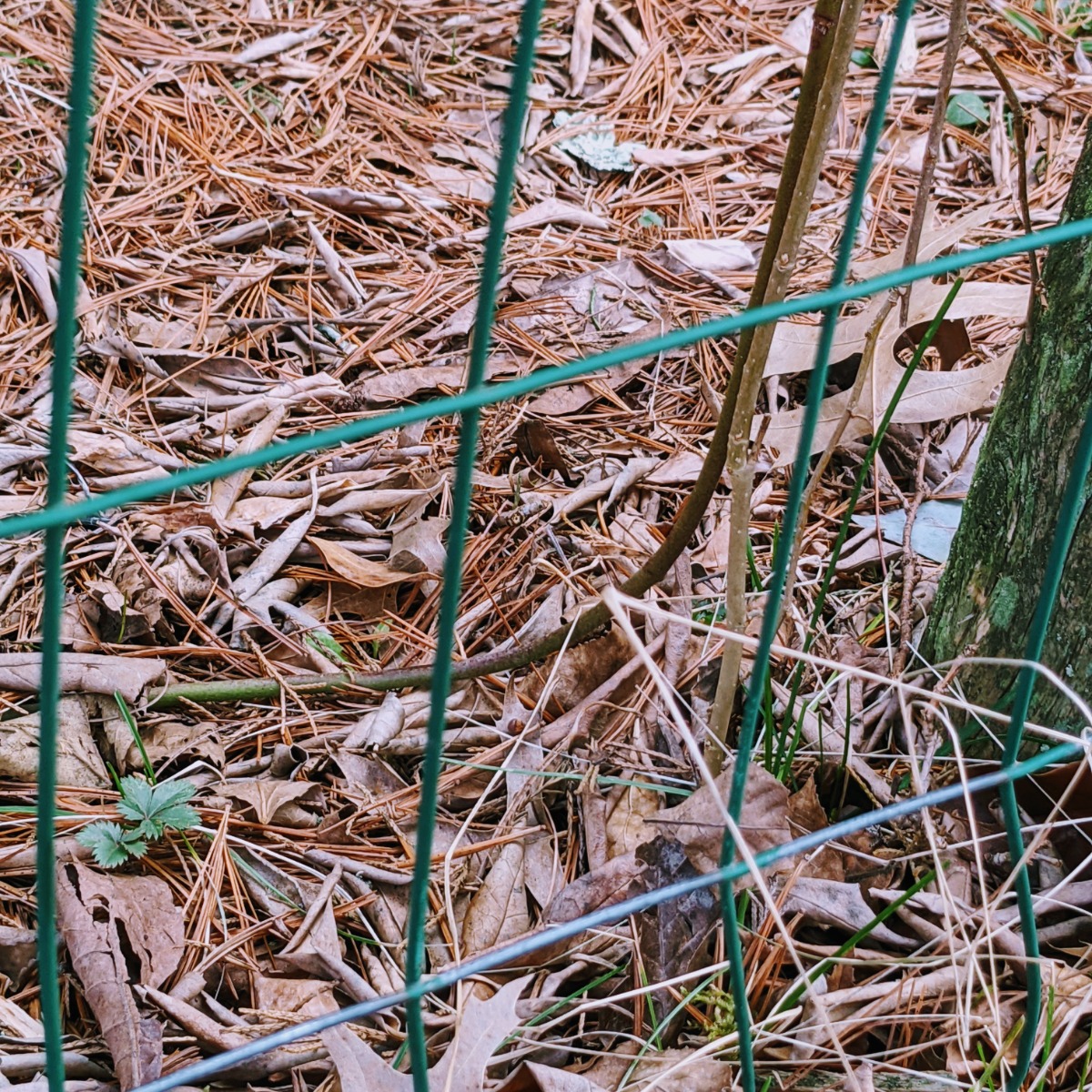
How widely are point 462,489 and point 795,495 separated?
0.26 metres

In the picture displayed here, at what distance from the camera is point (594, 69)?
2949 millimetres

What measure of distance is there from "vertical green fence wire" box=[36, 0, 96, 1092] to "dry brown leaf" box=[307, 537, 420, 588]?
959 millimetres

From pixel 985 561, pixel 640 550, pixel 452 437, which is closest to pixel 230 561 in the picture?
pixel 452 437

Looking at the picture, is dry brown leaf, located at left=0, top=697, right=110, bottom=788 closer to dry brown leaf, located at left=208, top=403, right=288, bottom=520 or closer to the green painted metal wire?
dry brown leaf, located at left=208, top=403, right=288, bottom=520

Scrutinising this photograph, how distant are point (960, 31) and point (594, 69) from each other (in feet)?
6.28

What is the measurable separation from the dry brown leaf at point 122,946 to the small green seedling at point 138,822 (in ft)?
0.09

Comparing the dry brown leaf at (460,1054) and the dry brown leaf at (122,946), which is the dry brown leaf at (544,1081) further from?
the dry brown leaf at (122,946)

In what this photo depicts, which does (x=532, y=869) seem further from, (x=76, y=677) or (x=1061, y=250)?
(x=1061, y=250)

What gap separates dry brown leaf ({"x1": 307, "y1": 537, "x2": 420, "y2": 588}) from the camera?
1.69 meters

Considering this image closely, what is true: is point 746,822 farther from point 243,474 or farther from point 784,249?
point 243,474

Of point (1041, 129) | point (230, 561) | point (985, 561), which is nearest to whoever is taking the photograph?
point (985, 561)

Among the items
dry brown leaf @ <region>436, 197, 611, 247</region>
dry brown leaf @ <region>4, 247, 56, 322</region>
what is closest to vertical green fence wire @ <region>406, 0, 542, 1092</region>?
dry brown leaf @ <region>4, 247, 56, 322</region>

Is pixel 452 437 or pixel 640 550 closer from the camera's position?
pixel 640 550

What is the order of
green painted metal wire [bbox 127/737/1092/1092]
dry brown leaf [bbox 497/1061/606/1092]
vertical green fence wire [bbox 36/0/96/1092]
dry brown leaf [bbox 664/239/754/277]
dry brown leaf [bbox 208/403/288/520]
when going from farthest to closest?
dry brown leaf [bbox 664/239/754/277] → dry brown leaf [bbox 208/403/288/520] → dry brown leaf [bbox 497/1061/606/1092] → green painted metal wire [bbox 127/737/1092/1092] → vertical green fence wire [bbox 36/0/96/1092]
